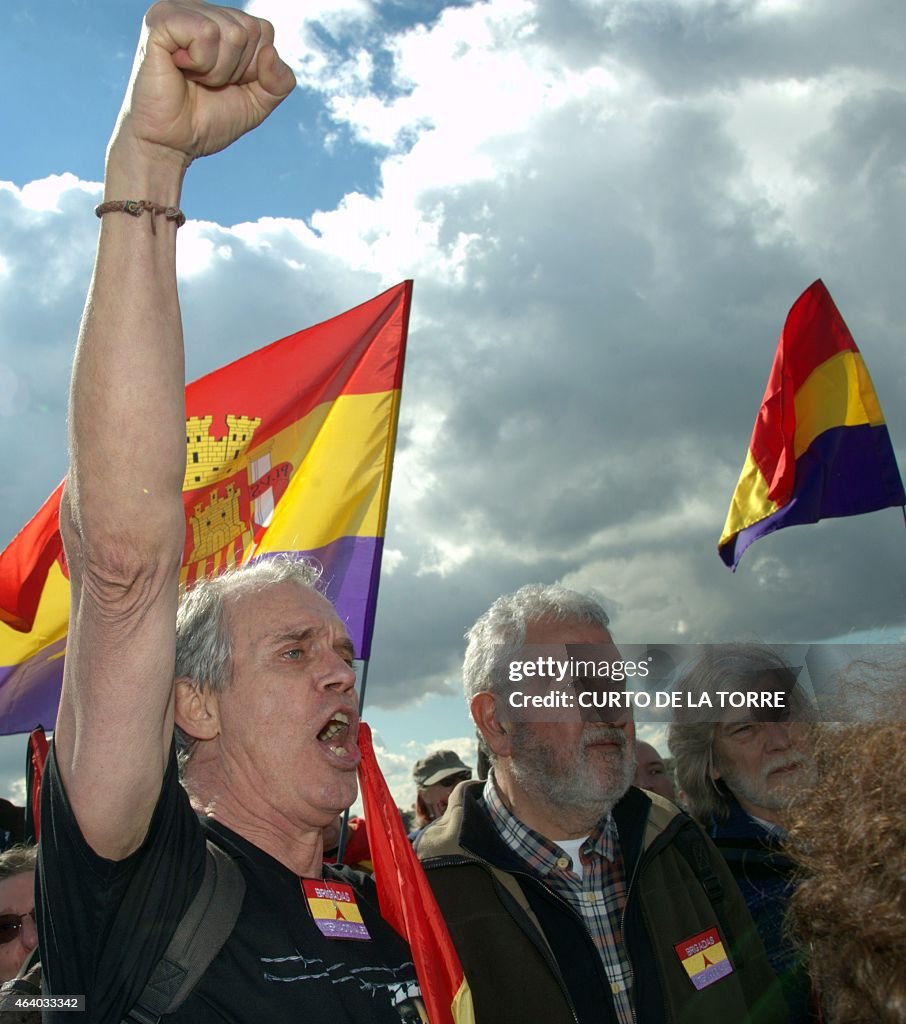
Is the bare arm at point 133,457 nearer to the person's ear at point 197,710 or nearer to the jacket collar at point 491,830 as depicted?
the person's ear at point 197,710

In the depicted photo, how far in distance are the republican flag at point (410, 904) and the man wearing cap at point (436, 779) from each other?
3801 mm

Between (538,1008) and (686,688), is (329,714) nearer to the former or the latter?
(538,1008)

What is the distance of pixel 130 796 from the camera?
1771 millimetres

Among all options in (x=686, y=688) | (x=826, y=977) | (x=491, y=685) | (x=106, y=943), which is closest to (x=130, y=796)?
(x=106, y=943)

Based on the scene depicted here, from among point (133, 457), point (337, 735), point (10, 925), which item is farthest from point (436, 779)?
point (133, 457)

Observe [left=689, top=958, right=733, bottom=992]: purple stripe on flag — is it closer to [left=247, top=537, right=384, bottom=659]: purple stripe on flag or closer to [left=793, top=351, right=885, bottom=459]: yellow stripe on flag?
[left=247, top=537, right=384, bottom=659]: purple stripe on flag

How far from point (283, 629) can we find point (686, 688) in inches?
81.1

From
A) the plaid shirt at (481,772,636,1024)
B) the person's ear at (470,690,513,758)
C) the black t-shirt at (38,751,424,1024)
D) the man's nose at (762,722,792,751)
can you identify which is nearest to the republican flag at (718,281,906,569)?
the man's nose at (762,722,792,751)

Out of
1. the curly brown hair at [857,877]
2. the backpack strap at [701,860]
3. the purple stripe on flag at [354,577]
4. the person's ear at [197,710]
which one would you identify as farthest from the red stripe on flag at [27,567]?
the curly brown hair at [857,877]

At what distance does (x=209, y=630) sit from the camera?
258 cm

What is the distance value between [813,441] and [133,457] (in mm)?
5531

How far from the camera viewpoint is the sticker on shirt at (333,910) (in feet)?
7.14

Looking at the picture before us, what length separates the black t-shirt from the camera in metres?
1.80

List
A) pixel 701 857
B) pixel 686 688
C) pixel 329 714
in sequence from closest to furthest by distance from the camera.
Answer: pixel 329 714 → pixel 701 857 → pixel 686 688
